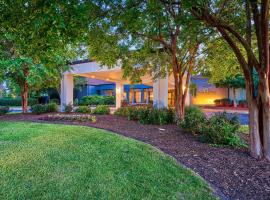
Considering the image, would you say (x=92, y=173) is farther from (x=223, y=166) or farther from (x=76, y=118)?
(x=76, y=118)

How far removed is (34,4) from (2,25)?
0.66 m

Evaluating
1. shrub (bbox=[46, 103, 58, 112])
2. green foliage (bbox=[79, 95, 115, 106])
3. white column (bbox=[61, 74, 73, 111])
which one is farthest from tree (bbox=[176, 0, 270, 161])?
green foliage (bbox=[79, 95, 115, 106])

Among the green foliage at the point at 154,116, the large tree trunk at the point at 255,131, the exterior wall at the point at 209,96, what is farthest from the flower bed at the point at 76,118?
the exterior wall at the point at 209,96

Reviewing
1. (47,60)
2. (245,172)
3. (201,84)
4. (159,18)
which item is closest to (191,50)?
(159,18)

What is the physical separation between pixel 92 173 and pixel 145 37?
723 centimetres

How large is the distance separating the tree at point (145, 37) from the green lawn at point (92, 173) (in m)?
3.61

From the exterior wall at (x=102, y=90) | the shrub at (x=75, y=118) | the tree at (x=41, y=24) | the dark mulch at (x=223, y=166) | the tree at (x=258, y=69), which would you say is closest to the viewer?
the tree at (x=41, y=24)

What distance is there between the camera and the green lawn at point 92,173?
3486mm

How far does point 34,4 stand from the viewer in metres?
3.79

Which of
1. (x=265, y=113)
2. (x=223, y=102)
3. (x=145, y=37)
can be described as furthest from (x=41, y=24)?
(x=223, y=102)

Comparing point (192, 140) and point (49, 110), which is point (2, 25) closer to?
point (192, 140)

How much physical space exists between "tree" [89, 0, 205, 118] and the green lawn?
361cm

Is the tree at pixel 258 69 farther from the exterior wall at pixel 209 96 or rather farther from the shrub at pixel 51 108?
the exterior wall at pixel 209 96

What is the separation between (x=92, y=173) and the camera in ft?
13.6
